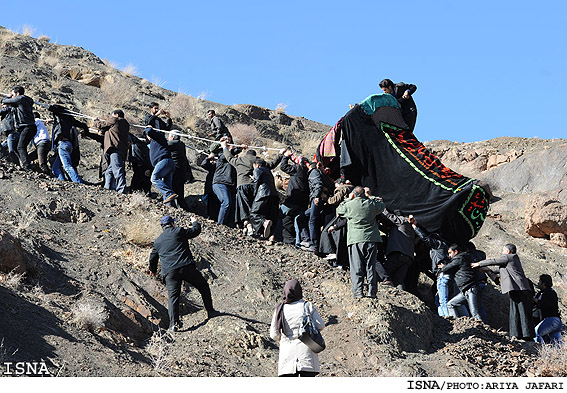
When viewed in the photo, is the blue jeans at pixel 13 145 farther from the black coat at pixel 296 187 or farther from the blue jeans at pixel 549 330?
the blue jeans at pixel 549 330

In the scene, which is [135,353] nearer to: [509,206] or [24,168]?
[24,168]

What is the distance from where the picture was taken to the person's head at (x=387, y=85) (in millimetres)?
15094

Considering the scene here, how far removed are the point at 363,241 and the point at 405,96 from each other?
4.80 meters

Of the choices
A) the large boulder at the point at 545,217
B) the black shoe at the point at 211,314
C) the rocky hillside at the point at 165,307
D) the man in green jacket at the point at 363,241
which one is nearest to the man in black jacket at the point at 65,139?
the rocky hillside at the point at 165,307

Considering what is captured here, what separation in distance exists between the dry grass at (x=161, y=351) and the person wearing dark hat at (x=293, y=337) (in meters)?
1.94

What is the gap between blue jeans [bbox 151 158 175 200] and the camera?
14.4m

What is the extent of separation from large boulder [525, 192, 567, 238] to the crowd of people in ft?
19.9

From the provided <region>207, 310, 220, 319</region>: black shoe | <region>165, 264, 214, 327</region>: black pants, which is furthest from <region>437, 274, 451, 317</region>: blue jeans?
<region>165, 264, 214, 327</region>: black pants

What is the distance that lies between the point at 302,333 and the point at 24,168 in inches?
341

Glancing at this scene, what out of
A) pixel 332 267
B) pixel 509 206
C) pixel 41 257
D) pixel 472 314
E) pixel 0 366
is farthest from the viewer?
pixel 509 206

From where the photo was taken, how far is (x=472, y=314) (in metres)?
Answer: 12.3

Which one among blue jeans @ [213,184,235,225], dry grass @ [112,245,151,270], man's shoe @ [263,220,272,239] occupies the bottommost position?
dry grass @ [112,245,151,270]

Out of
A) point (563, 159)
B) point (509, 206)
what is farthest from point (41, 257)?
point (563, 159)

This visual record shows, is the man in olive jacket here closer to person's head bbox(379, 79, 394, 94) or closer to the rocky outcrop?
Answer: person's head bbox(379, 79, 394, 94)
